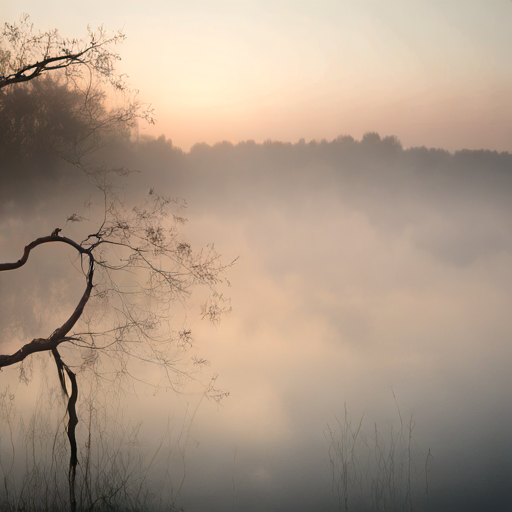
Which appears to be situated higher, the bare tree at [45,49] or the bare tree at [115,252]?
the bare tree at [45,49]

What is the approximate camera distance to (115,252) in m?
2.27

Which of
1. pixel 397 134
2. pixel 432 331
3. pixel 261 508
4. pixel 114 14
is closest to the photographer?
pixel 261 508

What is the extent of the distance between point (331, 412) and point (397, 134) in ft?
7.65

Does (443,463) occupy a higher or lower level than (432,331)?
lower

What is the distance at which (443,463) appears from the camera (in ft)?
7.86

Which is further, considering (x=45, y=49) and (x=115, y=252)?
(x=115, y=252)

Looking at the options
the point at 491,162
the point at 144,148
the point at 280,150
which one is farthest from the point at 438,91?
the point at 144,148

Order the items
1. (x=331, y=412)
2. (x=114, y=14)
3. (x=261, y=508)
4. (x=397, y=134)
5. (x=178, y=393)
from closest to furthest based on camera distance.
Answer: (x=261, y=508)
(x=114, y=14)
(x=178, y=393)
(x=331, y=412)
(x=397, y=134)

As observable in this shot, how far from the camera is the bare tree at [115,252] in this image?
6.53 ft

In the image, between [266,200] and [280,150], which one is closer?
[280,150]

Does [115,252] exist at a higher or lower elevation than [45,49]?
lower

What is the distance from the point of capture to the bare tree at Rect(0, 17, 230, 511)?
199 cm

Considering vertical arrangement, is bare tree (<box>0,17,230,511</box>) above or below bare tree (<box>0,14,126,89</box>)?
below

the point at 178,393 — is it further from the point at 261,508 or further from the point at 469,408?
the point at 469,408
